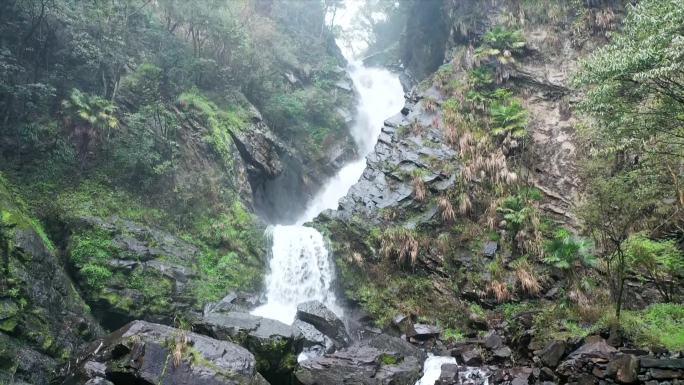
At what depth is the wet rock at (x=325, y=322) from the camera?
45.2ft

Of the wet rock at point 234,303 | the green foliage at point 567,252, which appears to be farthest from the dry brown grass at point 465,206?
the wet rock at point 234,303

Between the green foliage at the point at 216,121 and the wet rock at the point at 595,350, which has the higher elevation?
the green foliage at the point at 216,121

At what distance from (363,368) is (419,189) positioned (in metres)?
8.39

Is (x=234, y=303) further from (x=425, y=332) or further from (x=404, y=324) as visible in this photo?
(x=425, y=332)

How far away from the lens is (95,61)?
16734 millimetres

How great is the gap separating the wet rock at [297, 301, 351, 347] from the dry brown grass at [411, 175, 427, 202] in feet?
20.1

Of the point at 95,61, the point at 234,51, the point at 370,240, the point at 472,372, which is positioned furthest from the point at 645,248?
the point at 234,51

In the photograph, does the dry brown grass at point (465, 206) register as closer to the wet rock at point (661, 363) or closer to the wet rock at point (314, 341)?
the wet rock at point (314, 341)

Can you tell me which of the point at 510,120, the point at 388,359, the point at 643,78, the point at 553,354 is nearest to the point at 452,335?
the point at 388,359

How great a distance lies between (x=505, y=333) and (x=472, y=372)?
2099 mm

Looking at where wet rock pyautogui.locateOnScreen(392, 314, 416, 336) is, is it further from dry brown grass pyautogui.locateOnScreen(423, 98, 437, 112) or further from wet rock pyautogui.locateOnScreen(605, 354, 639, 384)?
dry brown grass pyautogui.locateOnScreen(423, 98, 437, 112)

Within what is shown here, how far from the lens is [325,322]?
45.3ft

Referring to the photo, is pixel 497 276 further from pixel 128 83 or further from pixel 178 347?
pixel 128 83

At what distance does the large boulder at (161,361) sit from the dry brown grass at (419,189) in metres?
10.6
